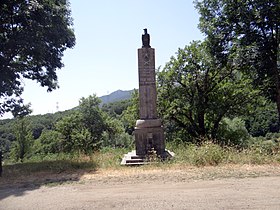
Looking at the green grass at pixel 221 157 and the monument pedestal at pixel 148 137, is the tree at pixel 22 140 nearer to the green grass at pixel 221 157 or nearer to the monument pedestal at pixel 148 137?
the monument pedestal at pixel 148 137

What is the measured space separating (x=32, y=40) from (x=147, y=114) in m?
5.76

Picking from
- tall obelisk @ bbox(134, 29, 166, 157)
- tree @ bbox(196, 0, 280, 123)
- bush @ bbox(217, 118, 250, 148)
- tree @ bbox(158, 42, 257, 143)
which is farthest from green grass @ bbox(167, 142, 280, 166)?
bush @ bbox(217, 118, 250, 148)

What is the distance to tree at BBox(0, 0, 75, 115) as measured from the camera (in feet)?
38.6

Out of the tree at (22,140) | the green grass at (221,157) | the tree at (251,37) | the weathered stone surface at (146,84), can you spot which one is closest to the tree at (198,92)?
the tree at (251,37)

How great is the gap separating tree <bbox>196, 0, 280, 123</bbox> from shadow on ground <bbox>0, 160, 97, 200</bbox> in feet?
30.2

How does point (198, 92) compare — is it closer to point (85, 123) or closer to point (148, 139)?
point (148, 139)

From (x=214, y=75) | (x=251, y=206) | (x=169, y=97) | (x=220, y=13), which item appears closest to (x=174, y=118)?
(x=169, y=97)

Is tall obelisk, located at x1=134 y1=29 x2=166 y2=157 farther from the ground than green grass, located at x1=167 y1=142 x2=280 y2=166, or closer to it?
farther from the ground

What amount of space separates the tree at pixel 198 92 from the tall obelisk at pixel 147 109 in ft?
25.7

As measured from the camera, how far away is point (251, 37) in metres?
14.4

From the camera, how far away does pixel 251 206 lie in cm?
538

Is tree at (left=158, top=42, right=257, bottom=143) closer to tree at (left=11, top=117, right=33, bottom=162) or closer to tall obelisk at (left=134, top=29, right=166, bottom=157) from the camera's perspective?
tall obelisk at (left=134, top=29, right=166, bottom=157)

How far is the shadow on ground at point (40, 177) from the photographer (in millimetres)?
8207

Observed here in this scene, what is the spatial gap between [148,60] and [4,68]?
20.1 ft
